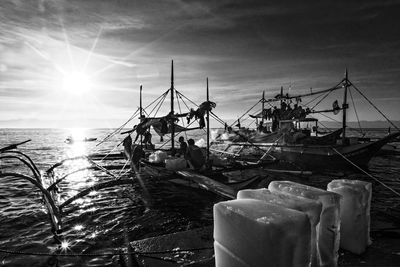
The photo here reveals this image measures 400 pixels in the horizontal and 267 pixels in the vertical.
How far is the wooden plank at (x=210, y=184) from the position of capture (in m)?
9.05

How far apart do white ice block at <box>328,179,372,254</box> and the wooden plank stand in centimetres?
493

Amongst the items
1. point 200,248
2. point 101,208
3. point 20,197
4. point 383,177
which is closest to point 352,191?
point 200,248

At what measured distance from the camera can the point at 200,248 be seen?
445cm

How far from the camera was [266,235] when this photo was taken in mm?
2303

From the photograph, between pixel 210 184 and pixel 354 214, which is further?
pixel 210 184

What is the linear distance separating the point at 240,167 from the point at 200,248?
8689 mm

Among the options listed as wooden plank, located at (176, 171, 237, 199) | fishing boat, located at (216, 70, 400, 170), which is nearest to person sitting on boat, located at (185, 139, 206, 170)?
wooden plank, located at (176, 171, 237, 199)

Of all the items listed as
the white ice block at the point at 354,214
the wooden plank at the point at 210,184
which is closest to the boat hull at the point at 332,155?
the wooden plank at the point at 210,184

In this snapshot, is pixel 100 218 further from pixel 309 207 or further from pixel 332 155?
pixel 332 155

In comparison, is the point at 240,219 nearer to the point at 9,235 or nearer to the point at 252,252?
the point at 252,252

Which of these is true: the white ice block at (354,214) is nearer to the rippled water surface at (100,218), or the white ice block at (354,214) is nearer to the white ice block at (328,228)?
the white ice block at (328,228)

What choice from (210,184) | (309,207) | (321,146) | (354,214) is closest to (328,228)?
(309,207)

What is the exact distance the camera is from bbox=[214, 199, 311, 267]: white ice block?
2.27 m

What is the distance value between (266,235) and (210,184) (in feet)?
26.0
